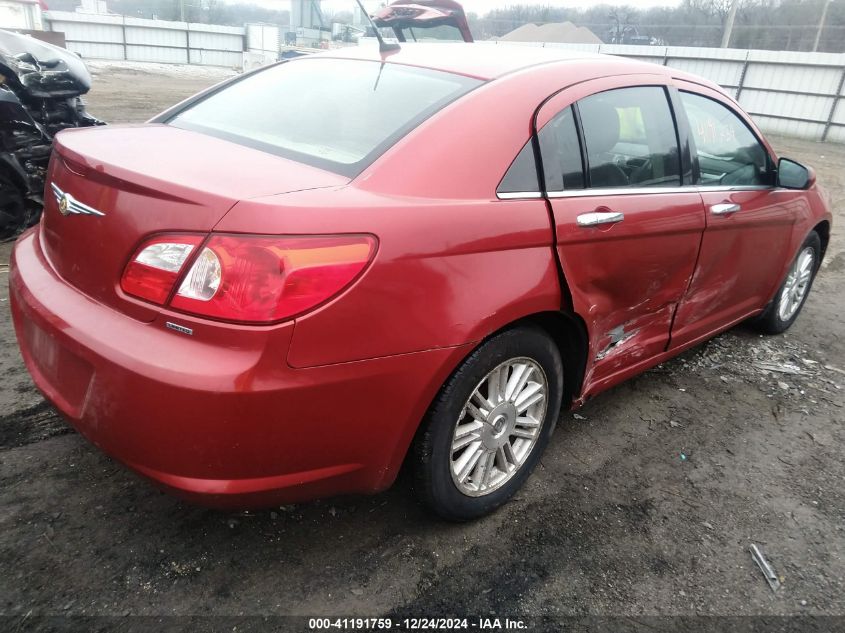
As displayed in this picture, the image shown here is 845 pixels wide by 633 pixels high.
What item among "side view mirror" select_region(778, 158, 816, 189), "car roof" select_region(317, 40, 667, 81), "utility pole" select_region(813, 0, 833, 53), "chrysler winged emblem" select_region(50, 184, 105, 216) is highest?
"utility pole" select_region(813, 0, 833, 53)

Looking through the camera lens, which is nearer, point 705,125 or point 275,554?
point 275,554

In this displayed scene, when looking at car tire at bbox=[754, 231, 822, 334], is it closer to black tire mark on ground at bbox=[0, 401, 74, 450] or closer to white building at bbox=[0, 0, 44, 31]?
black tire mark on ground at bbox=[0, 401, 74, 450]

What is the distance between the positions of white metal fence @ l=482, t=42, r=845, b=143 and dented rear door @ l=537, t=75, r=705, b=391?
59.8 ft

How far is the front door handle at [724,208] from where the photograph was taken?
2.91 m

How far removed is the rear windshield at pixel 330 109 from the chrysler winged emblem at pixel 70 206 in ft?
1.76

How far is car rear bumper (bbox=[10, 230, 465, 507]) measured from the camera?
1587 mm

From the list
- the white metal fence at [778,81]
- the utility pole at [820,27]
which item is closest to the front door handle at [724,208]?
the white metal fence at [778,81]

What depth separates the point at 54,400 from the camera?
6.29ft

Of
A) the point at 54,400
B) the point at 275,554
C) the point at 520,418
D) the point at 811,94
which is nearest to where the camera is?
the point at 54,400

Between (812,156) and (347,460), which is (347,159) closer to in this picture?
(347,460)

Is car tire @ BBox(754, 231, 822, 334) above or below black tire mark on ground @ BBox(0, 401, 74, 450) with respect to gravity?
above

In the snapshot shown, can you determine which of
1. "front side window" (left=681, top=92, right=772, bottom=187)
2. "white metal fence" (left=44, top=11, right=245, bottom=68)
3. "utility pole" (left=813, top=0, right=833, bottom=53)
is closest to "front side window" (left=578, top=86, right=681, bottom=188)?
"front side window" (left=681, top=92, right=772, bottom=187)

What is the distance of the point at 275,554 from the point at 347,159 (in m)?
1.31

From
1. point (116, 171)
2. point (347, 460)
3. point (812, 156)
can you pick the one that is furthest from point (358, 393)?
point (812, 156)
